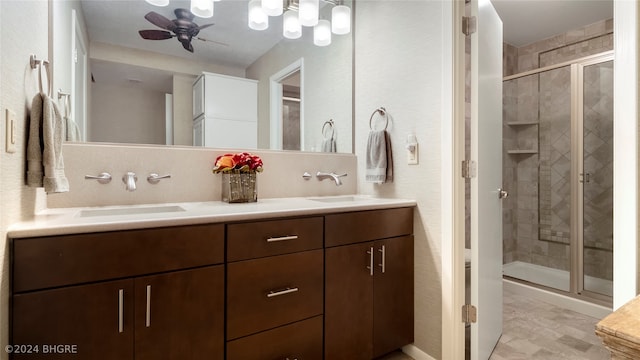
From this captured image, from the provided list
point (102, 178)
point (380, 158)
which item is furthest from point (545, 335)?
point (102, 178)

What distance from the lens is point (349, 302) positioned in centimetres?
156

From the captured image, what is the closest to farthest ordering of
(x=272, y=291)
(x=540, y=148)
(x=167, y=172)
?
(x=272, y=291) < (x=167, y=172) < (x=540, y=148)

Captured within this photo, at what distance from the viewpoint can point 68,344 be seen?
0.98 metres

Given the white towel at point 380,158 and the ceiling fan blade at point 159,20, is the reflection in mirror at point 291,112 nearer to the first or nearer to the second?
the white towel at point 380,158

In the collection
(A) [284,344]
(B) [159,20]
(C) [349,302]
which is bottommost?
(A) [284,344]

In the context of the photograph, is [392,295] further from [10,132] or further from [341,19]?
[341,19]

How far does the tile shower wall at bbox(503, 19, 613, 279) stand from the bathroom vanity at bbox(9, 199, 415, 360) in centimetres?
223

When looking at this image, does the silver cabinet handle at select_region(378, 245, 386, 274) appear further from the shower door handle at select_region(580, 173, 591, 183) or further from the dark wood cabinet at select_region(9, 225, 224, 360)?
the shower door handle at select_region(580, 173, 591, 183)

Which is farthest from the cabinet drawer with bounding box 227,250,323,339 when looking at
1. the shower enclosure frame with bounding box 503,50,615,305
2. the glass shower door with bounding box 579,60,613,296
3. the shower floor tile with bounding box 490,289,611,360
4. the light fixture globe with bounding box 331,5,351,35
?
the glass shower door with bounding box 579,60,613,296

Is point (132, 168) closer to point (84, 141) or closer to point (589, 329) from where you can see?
point (84, 141)

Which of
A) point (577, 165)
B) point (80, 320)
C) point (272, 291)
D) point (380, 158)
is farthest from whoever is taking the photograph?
point (577, 165)

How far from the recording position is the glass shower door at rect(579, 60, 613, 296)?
2.65 meters

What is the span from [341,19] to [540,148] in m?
2.47

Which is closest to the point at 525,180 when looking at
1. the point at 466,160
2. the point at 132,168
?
the point at 466,160
